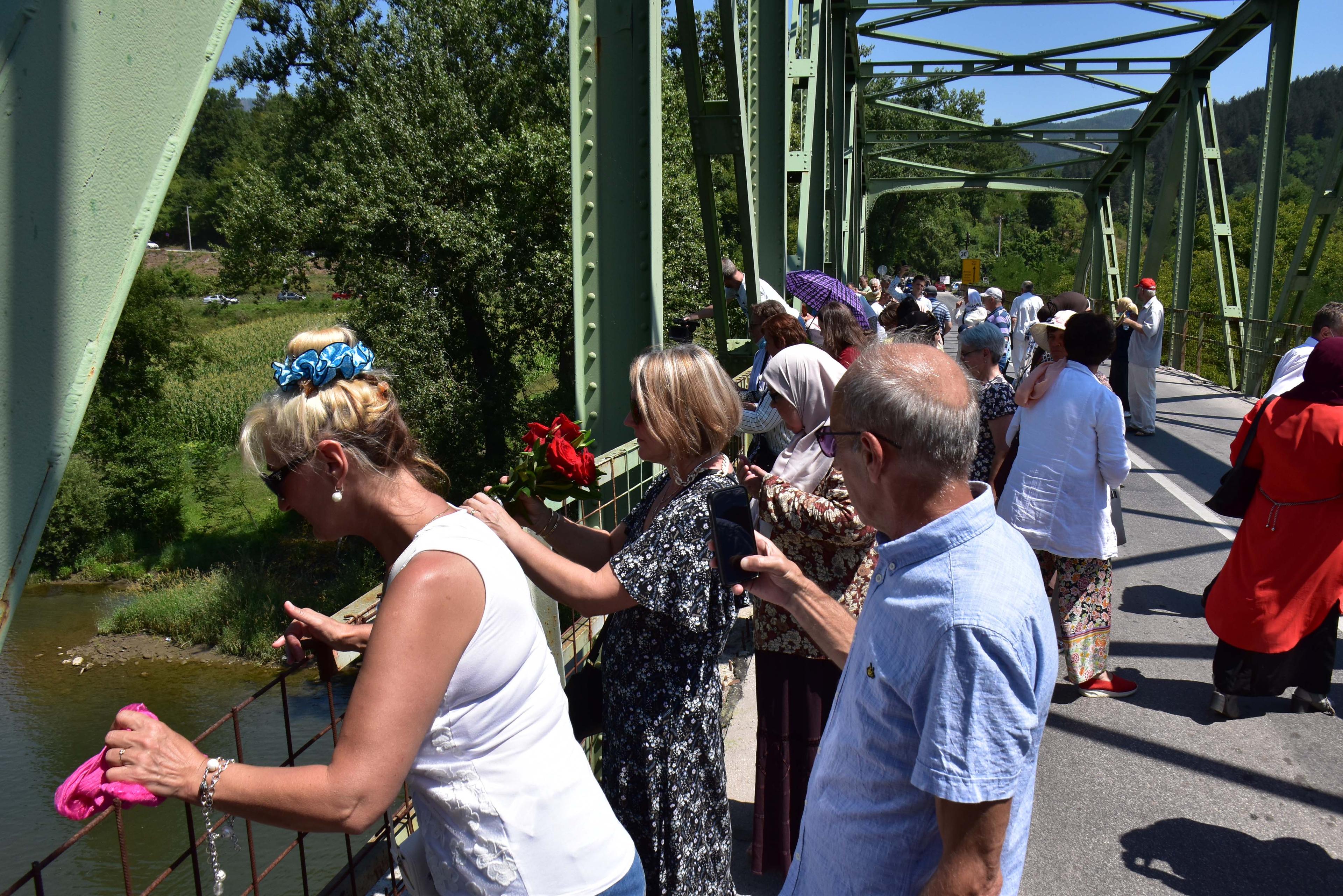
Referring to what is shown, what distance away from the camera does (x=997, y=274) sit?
39.8 meters

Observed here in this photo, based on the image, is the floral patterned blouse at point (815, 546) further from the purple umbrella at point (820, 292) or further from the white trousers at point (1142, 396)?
the white trousers at point (1142, 396)

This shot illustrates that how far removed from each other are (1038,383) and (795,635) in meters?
2.27

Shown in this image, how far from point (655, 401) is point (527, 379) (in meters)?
22.3

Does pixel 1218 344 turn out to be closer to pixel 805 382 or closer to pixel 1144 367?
pixel 1144 367

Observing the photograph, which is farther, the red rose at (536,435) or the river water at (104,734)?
the river water at (104,734)

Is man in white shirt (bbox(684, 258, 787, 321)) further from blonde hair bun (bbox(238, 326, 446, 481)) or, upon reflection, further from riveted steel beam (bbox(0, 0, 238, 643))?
riveted steel beam (bbox(0, 0, 238, 643))

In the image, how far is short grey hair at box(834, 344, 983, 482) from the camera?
167 centimetres

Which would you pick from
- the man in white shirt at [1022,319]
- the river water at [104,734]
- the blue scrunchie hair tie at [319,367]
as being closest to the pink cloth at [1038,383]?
the blue scrunchie hair tie at [319,367]

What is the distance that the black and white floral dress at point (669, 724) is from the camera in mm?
2482

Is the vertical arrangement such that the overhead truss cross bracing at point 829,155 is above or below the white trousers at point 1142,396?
above

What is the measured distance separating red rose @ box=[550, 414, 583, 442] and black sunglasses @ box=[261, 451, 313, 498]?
39.4 inches

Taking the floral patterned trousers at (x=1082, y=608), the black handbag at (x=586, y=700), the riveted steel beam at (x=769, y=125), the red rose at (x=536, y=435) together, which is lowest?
the floral patterned trousers at (x=1082, y=608)

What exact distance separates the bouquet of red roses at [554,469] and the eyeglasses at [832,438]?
0.64 metres

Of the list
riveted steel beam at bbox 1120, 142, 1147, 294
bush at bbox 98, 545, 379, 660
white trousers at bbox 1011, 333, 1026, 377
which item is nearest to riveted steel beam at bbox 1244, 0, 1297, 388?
white trousers at bbox 1011, 333, 1026, 377
